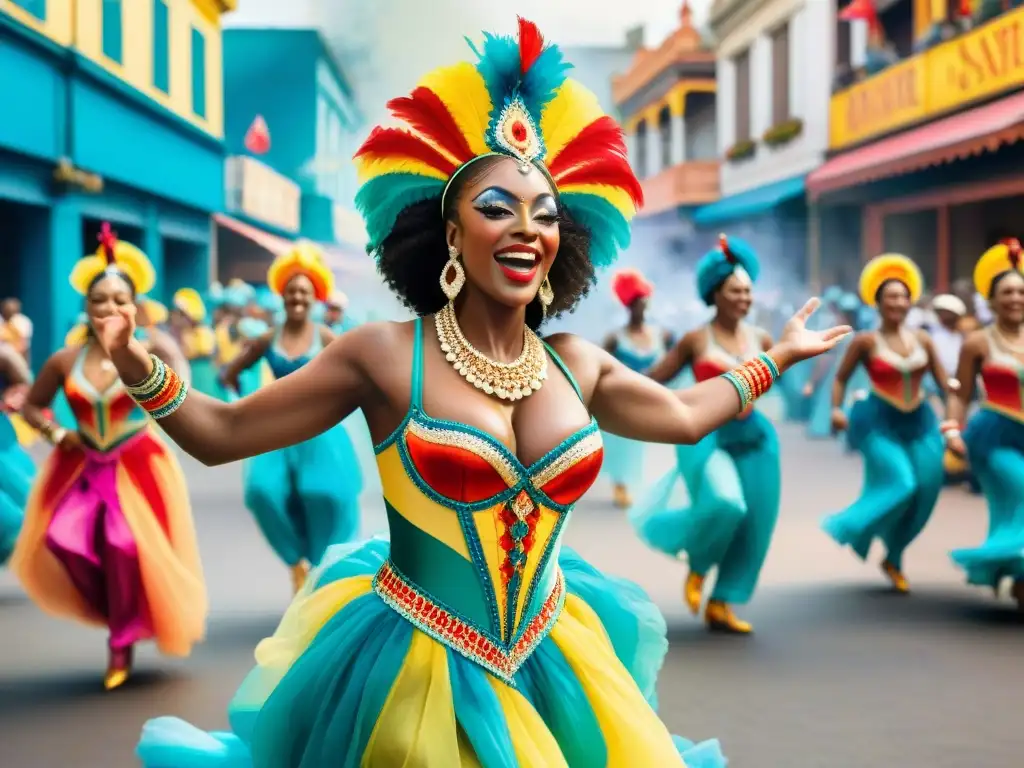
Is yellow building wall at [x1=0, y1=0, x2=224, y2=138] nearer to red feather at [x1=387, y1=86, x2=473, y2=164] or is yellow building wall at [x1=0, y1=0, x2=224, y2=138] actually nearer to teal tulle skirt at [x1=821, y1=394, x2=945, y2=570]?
teal tulle skirt at [x1=821, y1=394, x2=945, y2=570]

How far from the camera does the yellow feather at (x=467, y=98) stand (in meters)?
3.62

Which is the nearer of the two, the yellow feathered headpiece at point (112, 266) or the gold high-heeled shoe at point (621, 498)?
the yellow feathered headpiece at point (112, 266)

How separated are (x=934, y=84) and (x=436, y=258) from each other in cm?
1774

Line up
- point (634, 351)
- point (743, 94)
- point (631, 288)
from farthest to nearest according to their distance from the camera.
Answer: point (743, 94), point (634, 351), point (631, 288)

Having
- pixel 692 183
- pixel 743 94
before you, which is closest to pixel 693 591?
pixel 743 94

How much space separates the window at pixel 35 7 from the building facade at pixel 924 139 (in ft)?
37.3

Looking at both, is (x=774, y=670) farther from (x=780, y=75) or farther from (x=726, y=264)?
(x=780, y=75)

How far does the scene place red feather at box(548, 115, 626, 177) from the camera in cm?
376

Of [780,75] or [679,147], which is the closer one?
[780,75]

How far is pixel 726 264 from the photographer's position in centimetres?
797

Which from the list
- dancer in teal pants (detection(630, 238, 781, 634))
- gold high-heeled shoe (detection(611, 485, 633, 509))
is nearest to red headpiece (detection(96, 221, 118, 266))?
dancer in teal pants (detection(630, 238, 781, 634))

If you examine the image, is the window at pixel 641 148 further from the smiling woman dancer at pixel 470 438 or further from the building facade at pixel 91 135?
the smiling woman dancer at pixel 470 438

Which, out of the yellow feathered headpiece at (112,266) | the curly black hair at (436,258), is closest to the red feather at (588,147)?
the curly black hair at (436,258)

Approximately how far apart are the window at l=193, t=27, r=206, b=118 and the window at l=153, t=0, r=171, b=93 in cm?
258
